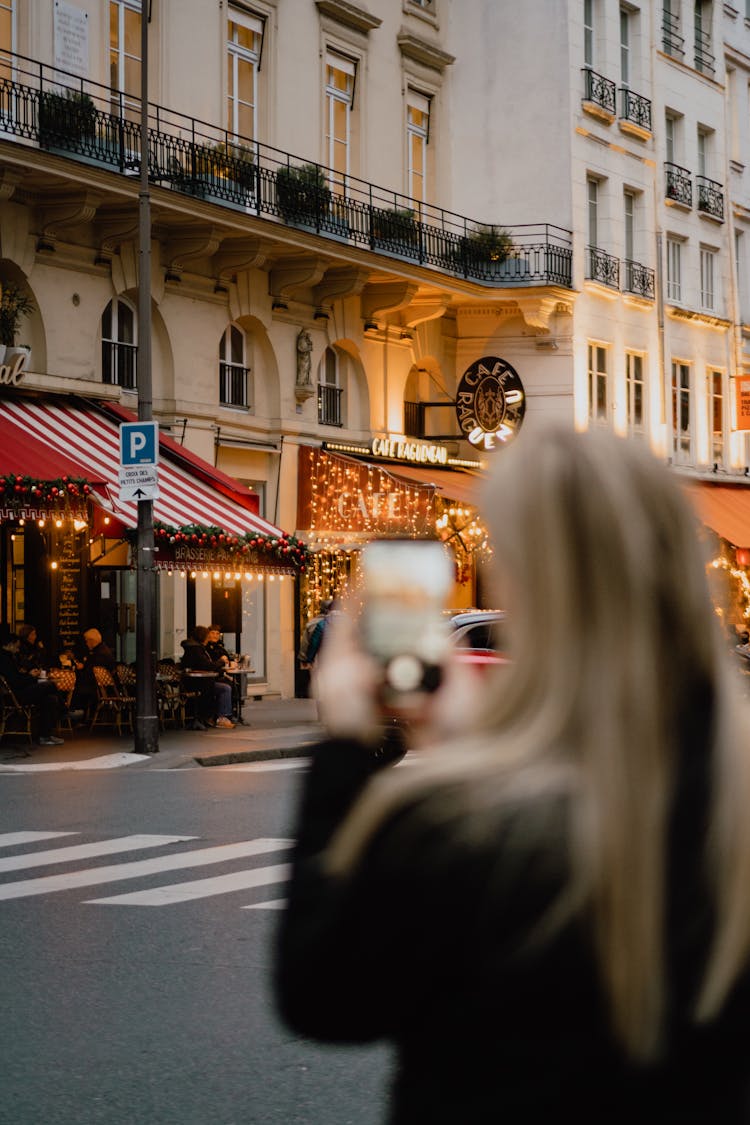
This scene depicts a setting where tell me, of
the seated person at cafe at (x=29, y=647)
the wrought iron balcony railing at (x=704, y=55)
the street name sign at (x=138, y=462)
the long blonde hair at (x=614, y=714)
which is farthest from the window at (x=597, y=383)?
the long blonde hair at (x=614, y=714)

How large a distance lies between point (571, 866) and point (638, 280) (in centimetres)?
3862

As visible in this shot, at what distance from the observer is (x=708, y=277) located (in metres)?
44.0

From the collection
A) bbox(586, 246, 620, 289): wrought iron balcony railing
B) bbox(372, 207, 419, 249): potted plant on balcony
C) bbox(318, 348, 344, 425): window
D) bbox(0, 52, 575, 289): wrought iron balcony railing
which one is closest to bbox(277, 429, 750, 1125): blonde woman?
bbox(0, 52, 575, 289): wrought iron balcony railing

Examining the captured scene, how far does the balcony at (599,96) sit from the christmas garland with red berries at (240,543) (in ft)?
53.2

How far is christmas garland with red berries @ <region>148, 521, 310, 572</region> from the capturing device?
71.9 feet

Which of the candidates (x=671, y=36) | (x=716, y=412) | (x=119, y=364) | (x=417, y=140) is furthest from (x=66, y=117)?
(x=716, y=412)

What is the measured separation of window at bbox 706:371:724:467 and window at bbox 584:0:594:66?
8919 millimetres

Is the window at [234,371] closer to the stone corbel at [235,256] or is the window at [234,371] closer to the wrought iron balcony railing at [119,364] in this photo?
the stone corbel at [235,256]

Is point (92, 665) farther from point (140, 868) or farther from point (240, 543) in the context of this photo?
point (140, 868)

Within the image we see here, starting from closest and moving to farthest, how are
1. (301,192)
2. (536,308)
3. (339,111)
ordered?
(301,192) < (339,111) < (536,308)

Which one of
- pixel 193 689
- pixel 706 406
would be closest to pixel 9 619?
pixel 193 689

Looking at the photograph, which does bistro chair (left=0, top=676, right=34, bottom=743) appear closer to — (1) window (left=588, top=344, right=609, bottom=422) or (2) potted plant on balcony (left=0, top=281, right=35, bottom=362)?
(2) potted plant on balcony (left=0, top=281, right=35, bottom=362)

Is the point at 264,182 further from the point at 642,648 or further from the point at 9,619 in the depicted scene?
the point at 642,648

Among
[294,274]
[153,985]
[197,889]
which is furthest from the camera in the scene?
[294,274]
